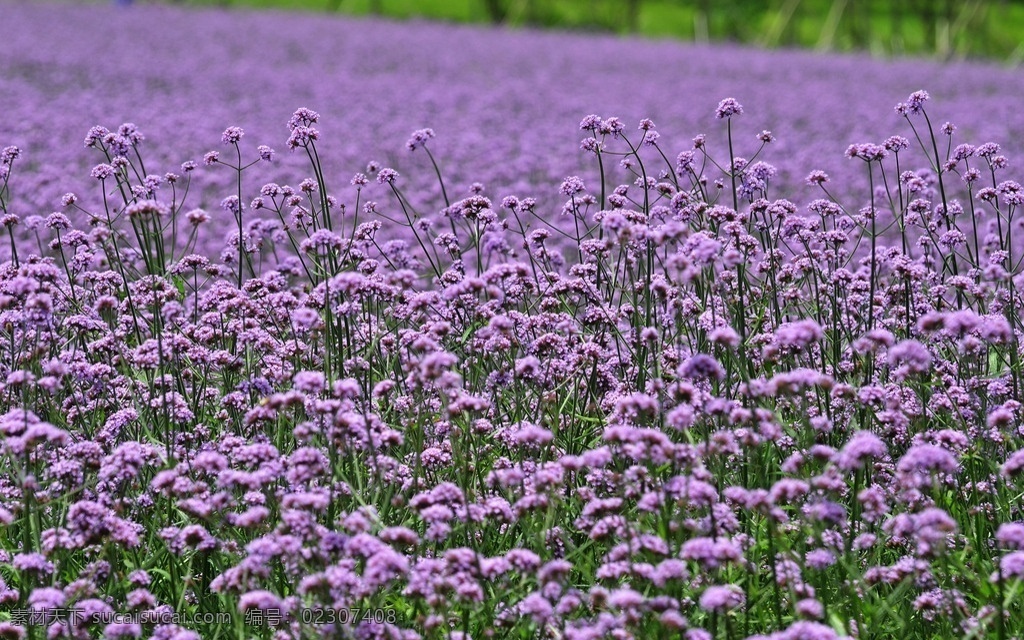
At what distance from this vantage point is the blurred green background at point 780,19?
24.0 meters

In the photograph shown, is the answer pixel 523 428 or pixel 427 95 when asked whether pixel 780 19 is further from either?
pixel 523 428

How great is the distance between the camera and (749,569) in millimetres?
2641

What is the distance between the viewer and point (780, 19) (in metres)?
27.1

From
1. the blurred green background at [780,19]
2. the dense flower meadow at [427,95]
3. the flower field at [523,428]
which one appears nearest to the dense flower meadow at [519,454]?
the flower field at [523,428]

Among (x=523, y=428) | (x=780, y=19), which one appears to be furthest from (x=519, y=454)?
(x=780, y=19)

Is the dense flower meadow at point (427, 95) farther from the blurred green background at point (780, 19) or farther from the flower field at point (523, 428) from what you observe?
the blurred green background at point (780, 19)

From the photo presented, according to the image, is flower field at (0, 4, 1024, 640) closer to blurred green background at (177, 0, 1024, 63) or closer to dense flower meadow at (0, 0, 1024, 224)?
dense flower meadow at (0, 0, 1024, 224)

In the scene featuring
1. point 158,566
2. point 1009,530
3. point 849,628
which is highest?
point 1009,530

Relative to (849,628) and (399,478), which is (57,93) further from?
(849,628)

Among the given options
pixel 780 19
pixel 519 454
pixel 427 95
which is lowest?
pixel 519 454

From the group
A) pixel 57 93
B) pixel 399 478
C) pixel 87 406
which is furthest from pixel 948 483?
pixel 57 93

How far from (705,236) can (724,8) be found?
90.6 feet

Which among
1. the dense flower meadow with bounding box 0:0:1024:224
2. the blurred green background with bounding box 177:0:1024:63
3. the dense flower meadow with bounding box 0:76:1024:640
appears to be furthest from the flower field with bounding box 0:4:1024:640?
the blurred green background with bounding box 177:0:1024:63

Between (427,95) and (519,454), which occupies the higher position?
(427,95)
